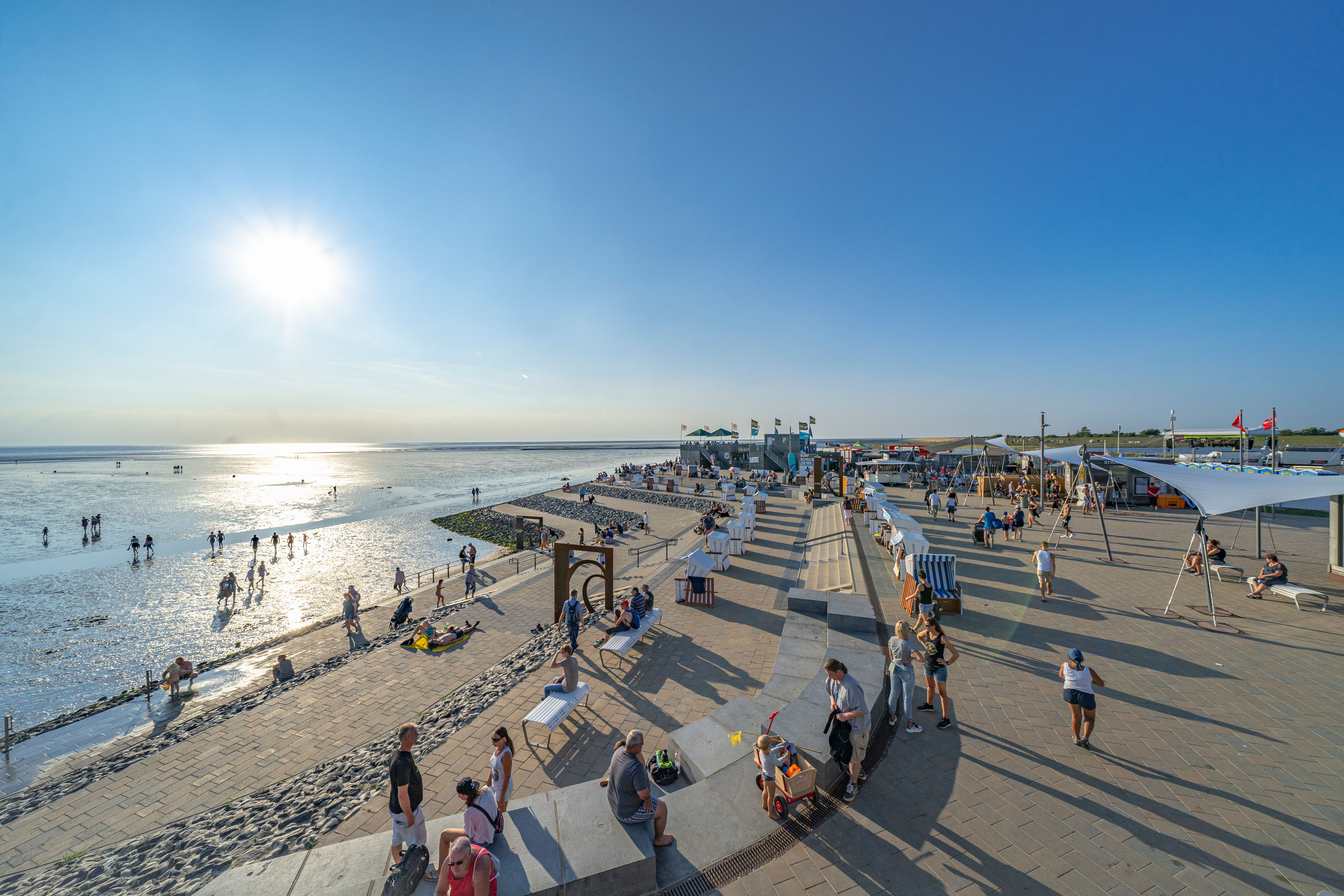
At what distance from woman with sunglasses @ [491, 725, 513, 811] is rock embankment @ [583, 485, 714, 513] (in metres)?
25.4

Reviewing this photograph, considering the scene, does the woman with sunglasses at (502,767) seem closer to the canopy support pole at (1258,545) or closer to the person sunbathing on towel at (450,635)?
the person sunbathing on towel at (450,635)

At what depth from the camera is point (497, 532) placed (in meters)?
31.6

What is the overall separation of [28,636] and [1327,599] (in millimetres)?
34791

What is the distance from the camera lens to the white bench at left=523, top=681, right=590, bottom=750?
19.0 ft

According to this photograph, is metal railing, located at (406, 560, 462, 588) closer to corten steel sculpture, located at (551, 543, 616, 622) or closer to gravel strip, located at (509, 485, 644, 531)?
gravel strip, located at (509, 485, 644, 531)

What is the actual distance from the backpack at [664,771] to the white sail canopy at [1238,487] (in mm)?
10555

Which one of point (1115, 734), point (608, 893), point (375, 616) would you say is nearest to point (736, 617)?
point (1115, 734)

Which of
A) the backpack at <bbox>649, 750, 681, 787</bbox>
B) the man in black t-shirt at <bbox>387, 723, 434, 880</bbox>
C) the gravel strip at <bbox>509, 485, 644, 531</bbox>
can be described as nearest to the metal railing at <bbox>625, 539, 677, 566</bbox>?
the gravel strip at <bbox>509, 485, 644, 531</bbox>

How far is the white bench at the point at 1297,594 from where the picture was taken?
29.7 ft

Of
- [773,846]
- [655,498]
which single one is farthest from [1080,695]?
[655,498]

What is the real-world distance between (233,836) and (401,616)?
30.5ft

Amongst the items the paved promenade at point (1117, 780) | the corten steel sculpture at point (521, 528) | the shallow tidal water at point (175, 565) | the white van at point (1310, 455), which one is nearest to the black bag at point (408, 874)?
the paved promenade at point (1117, 780)

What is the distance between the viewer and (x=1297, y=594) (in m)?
9.23

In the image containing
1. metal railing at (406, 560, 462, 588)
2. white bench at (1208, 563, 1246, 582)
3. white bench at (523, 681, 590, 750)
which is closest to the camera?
white bench at (523, 681, 590, 750)
